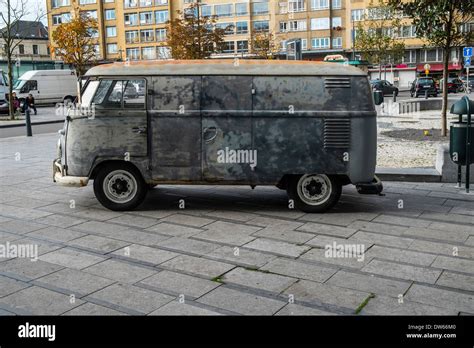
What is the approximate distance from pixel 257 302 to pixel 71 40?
5125 centimetres

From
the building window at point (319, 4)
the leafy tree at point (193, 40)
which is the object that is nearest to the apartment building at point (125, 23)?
the building window at point (319, 4)

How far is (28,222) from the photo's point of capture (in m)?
7.99

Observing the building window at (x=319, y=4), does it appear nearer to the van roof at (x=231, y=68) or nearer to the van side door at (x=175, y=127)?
the van roof at (x=231, y=68)

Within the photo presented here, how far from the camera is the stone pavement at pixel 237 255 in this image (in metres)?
5.04

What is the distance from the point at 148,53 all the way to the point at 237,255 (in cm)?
8840

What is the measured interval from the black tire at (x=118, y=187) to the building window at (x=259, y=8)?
78872mm

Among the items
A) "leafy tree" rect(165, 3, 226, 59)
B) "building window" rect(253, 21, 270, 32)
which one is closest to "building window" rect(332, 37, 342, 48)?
"building window" rect(253, 21, 270, 32)

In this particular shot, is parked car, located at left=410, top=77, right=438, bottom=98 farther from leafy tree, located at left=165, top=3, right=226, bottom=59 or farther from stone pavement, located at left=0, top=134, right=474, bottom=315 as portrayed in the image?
stone pavement, located at left=0, top=134, right=474, bottom=315

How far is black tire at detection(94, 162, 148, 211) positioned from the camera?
842 centimetres

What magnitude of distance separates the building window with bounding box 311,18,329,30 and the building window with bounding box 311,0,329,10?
148cm

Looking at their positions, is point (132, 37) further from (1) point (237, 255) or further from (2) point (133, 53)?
(1) point (237, 255)
